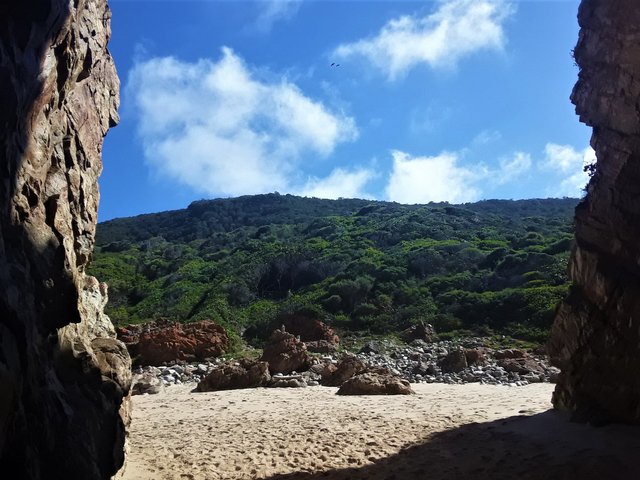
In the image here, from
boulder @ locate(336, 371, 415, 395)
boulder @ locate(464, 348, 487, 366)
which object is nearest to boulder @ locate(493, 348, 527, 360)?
boulder @ locate(464, 348, 487, 366)

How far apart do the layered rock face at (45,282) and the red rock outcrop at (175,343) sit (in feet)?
45.7

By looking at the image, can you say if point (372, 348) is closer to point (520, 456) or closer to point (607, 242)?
point (607, 242)

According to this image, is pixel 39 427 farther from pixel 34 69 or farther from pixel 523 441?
pixel 523 441

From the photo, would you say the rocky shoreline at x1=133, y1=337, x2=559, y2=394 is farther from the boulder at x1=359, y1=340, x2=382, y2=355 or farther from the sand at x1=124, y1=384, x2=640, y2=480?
the sand at x1=124, y1=384, x2=640, y2=480

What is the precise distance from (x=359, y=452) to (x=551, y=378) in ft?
33.4

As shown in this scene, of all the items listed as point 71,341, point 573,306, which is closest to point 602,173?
point 573,306

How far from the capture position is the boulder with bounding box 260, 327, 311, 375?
1966 cm

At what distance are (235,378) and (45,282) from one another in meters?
12.0

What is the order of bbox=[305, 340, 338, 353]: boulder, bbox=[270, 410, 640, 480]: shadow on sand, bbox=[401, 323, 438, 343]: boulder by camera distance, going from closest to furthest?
bbox=[270, 410, 640, 480]: shadow on sand, bbox=[305, 340, 338, 353]: boulder, bbox=[401, 323, 438, 343]: boulder

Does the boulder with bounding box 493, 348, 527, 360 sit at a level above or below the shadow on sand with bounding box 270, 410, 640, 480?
above

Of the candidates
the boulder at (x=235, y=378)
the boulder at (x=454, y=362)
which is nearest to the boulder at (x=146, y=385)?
the boulder at (x=235, y=378)

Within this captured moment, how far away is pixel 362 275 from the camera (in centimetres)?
3634

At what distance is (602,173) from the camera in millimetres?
11367

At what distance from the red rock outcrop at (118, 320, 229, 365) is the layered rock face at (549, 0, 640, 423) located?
15.0m
